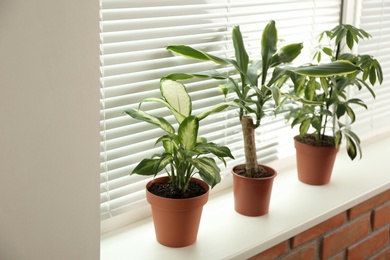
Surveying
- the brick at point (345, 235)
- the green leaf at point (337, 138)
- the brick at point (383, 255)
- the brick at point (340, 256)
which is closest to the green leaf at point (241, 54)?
the green leaf at point (337, 138)

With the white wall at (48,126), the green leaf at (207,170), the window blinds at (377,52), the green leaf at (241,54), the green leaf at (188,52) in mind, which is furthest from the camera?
the window blinds at (377,52)

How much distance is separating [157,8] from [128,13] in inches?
4.1

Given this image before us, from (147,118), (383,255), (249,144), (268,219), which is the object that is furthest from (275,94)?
(383,255)

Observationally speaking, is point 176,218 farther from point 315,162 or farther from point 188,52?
point 315,162

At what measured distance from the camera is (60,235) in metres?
1.26

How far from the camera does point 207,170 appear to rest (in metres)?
1.48

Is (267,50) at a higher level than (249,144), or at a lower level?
higher

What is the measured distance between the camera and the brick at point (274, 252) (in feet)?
5.56

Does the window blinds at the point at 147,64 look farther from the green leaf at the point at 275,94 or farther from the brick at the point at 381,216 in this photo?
the brick at the point at 381,216

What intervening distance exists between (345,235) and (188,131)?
86cm

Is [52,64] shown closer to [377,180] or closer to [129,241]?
[129,241]

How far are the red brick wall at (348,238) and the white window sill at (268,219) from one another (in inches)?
2.5

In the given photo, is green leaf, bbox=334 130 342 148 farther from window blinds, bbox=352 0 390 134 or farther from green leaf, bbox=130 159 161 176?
green leaf, bbox=130 159 161 176

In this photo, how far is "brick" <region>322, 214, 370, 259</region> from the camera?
1.96m
